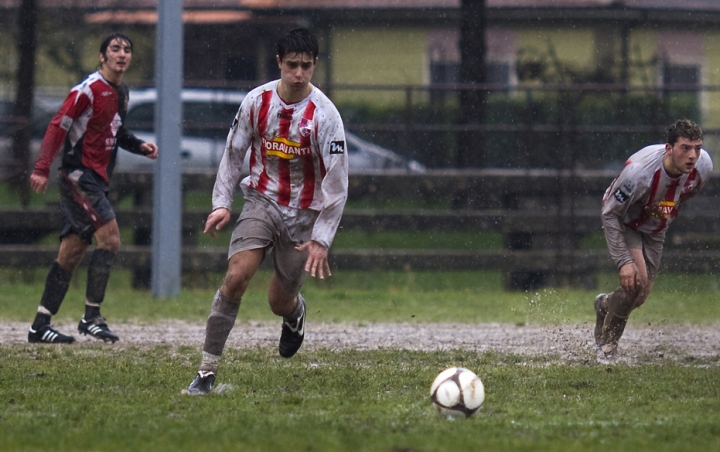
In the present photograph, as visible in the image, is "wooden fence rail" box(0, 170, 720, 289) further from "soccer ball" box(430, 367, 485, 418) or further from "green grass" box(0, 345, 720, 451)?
"soccer ball" box(430, 367, 485, 418)

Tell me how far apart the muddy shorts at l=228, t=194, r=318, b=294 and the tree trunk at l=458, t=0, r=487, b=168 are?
805 centimetres

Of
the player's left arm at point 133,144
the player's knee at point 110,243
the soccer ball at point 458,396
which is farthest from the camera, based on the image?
the player's left arm at point 133,144

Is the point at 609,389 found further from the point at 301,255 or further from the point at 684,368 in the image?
the point at 301,255

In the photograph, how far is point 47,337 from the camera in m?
7.88

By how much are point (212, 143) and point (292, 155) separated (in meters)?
8.34

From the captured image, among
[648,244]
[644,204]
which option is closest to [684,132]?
[644,204]

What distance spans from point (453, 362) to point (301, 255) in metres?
1.47

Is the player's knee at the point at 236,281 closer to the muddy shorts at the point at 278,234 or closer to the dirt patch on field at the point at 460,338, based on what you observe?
the muddy shorts at the point at 278,234

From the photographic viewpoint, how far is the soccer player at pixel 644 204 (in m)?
6.88

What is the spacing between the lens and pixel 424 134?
549 inches

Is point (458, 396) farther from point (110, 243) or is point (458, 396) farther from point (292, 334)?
point (110, 243)

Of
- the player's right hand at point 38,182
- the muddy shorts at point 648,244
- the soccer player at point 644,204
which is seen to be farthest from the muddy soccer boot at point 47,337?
the muddy shorts at point 648,244

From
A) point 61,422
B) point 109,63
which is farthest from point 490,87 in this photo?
point 61,422

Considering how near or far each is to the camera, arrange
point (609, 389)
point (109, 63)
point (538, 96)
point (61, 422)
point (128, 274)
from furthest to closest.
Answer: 1. point (538, 96)
2. point (128, 274)
3. point (109, 63)
4. point (609, 389)
5. point (61, 422)
